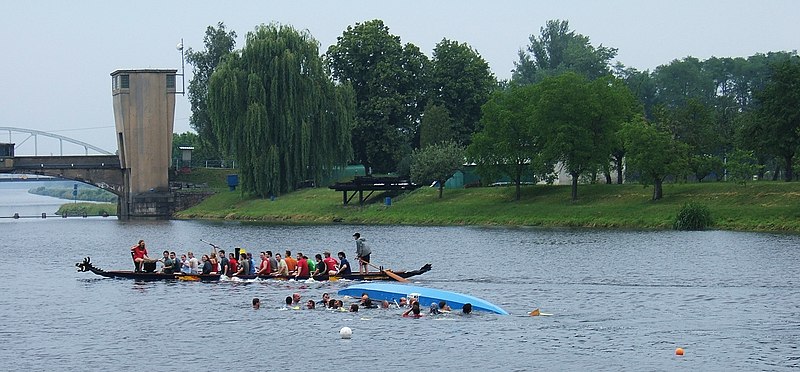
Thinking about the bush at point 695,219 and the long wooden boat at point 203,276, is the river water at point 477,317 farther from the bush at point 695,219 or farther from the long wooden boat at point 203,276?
the bush at point 695,219

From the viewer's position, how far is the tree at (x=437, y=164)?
353 ft

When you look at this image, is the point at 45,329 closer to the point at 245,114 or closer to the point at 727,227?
the point at 727,227

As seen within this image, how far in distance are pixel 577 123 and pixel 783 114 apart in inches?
612

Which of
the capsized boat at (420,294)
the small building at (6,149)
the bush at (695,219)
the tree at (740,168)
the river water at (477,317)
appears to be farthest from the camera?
the small building at (6,149)

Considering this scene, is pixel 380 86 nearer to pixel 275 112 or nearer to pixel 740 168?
pixel 275 112

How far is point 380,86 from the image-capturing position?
130375 millimetres

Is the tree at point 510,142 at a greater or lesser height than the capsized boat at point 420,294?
greater

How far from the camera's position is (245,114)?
113188 mm

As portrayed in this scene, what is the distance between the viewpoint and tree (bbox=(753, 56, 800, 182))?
91.8 m

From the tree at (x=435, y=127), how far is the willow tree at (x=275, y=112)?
391 inches

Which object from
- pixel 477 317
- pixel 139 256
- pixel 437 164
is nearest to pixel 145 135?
pixel 437 164

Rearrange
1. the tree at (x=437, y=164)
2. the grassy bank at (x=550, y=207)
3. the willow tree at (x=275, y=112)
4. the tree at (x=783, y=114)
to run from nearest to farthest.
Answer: the grassy bank at (x=550, y=207), the tree at (x=783, y=114), the tree at (x=437, y=164), the willow tree at (x=275, y=112)

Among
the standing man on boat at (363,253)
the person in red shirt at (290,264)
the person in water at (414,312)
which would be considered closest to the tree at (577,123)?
the standing man on boat at (363,253)

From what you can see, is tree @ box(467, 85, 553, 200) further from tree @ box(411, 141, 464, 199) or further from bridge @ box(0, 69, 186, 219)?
bridge @ box(0, 69, 186, 219)
